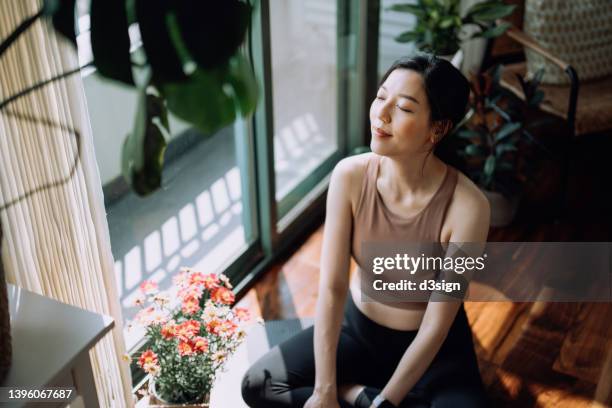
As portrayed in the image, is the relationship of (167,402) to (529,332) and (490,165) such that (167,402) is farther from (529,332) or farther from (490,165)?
(490,165)

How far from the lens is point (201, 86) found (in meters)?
0.82

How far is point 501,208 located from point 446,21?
80 centimetres

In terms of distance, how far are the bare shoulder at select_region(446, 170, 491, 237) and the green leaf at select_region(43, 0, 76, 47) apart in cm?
103

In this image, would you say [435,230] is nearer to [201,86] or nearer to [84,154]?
[84,154]

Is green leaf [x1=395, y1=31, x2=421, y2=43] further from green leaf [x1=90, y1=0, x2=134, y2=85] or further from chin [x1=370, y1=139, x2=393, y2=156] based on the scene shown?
green leaf [x1=90, y1=0, x2=134, y2=85]

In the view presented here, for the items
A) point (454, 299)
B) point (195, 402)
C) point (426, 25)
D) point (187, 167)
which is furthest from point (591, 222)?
point (195, 402)

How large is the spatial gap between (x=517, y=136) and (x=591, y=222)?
0.50 meters

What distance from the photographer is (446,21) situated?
282 centimetres

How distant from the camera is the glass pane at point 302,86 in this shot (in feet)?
8.55

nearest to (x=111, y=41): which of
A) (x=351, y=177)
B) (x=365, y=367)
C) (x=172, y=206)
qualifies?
(x=351, y=177)

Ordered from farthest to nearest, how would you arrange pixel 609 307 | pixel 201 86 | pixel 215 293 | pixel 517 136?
1. pixel 517 136
2. pixel 609 307
3. pixel 215 293
4. pixel 201 86

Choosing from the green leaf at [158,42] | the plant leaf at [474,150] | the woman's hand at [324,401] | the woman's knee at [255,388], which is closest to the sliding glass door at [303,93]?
the plant leaf at [474,150]

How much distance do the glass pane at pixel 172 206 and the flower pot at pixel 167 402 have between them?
0.97ft

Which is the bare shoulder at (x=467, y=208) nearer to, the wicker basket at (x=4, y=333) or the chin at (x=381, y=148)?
the chin at (x=381, y=148)
